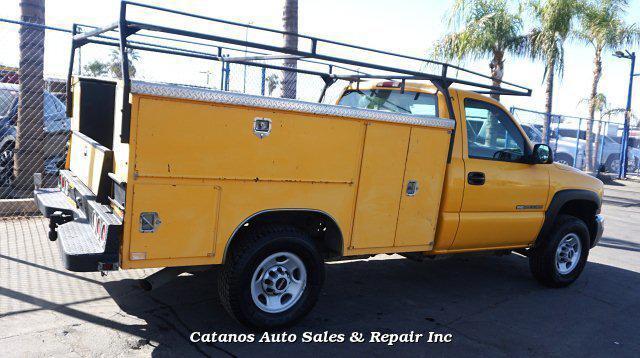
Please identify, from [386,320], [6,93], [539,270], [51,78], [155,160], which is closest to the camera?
[155,160]

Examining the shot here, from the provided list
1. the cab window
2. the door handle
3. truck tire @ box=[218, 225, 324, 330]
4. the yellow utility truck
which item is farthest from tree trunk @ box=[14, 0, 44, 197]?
the door handle

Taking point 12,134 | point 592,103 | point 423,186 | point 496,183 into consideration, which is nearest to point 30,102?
point 12,134

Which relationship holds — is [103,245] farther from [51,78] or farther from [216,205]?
[51,78]

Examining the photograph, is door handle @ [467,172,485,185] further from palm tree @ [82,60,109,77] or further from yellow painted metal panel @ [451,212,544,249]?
palm tree @ [82,60,109,77]

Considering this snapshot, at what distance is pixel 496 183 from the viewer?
5605mm

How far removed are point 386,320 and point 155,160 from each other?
2.53 m

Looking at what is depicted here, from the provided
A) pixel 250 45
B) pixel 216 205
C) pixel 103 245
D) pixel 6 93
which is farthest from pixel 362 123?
pixel 6 93

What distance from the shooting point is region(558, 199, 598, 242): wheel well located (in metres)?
6.57

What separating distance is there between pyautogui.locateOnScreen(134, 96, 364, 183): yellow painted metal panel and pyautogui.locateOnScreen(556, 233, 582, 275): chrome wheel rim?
3.24m

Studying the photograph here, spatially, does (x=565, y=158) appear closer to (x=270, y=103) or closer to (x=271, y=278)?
(x=271, y=278)

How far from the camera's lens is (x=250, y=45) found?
Answer: 4.13 metres

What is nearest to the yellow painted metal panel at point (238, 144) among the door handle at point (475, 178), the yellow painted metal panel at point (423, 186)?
the yellow painted metal panel at point (423, 186)

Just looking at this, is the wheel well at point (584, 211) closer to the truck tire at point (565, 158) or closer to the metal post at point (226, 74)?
the metal post at point (226, 74)

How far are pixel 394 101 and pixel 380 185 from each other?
1.42 metres
